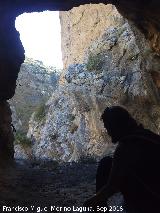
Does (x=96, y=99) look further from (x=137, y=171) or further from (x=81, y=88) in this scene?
(x=137, y=171)

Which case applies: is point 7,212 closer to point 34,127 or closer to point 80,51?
point 34,127

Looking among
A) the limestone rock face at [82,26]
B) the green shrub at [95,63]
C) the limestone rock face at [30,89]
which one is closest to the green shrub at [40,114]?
the limestone rock face at [82,26]

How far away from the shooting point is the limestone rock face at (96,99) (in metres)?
22.1

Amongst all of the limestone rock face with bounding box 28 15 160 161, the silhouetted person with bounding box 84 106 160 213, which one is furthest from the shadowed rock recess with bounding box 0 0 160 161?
the silhouetted person with bounding box 84 106 160 213

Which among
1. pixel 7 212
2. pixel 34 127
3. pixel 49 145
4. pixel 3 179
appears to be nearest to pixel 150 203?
pixel 7 212

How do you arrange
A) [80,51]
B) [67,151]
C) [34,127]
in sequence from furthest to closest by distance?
[80,51], [34,127], [67,151]

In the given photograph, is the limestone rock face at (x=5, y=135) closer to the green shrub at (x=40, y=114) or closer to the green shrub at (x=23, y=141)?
the green shrub at (x=23, y=141)

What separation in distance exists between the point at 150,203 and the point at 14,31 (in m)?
11.3

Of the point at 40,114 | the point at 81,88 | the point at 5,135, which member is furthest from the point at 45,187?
the point at 40,114

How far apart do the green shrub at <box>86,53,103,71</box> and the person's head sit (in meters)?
21.1

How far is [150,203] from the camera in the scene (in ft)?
13.0

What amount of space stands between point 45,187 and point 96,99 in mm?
12809

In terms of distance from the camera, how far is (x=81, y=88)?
2470 centimetres

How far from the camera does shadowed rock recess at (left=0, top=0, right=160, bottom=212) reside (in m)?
12.4
